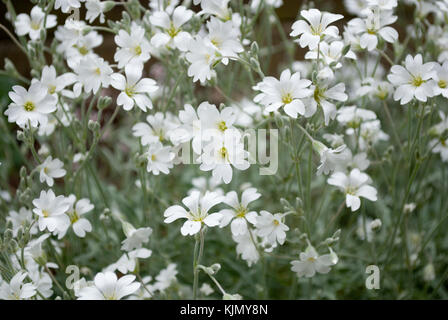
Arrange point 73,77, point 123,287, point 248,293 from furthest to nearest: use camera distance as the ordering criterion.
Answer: point 248,293 < point 73,77 < point 123,287

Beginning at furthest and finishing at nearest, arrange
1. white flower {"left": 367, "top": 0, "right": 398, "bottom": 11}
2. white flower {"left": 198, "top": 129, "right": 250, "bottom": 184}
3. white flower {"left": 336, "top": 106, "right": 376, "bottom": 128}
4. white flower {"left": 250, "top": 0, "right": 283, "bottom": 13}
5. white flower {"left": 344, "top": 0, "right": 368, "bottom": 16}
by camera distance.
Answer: white flower {"left": 344, "top": 0, "right": 368, "bottom": 16} < white flower {"left": 250, "top": 0, "right": 283, "bottom": 13} < white flower {"left": 336, "top": 106, "right": 376, "bottom": 128} < white flower {"left": 367, "top": 0, "right": 398, "bottom": 11} < white flower {"left": 198, "top": 129, "right": 250, "bottom": 184}

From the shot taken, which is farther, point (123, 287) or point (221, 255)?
point (221, 255)

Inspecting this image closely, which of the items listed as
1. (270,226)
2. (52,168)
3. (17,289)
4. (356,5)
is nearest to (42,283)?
(17,289)

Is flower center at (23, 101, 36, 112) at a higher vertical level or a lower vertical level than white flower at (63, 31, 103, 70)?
lower

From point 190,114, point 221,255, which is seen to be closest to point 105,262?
point 221,255

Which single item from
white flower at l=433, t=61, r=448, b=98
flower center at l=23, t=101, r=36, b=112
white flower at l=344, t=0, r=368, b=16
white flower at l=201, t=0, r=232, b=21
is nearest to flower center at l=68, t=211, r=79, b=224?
flower center at l=23, t=101, r=36, b=112

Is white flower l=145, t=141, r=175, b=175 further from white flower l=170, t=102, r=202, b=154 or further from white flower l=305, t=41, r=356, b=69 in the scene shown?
white flower l=305, t=41, r=356, b=69
